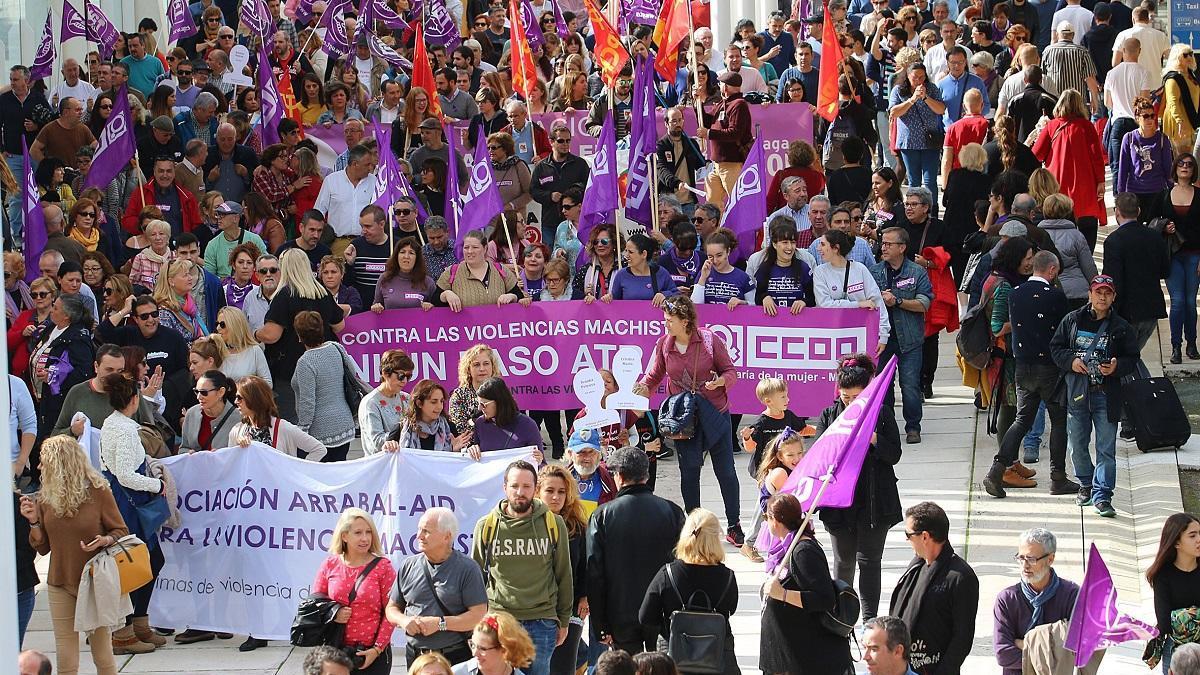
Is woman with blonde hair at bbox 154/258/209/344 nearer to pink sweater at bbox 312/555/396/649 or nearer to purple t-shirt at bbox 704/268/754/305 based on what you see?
purple t-shirt at bbox 704/268/754/305

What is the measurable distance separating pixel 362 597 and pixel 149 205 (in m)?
9.31

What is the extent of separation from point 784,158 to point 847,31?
3434 millimetres

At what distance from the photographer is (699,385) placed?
13.0 metres

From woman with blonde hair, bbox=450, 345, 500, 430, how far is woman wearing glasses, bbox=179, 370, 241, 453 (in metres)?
1.39

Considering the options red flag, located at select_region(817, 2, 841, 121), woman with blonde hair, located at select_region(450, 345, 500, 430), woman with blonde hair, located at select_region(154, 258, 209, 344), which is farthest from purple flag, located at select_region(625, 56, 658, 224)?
woman with blonde hair, located at select_region(450, 345, 500, 430)

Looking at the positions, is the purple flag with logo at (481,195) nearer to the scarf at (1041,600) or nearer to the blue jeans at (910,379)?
the blue jeans at (910,379)

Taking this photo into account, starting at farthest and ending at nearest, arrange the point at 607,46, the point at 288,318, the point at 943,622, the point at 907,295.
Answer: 1. the point at 607,46
2. the point at 907,295
3. the point at 288,318
4. the point at 943,622

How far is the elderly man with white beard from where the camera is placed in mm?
9414

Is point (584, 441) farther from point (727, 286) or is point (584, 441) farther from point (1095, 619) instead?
point (727, 286)

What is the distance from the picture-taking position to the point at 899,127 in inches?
813

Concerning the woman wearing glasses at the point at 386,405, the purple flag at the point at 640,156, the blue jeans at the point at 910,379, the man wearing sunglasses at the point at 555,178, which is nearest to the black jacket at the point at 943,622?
the woman wearing glasses at the point at 386,405

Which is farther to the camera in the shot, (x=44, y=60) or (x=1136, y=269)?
(x=44, y=60)

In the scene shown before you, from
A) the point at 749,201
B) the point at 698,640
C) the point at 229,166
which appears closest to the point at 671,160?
the point at 749,201

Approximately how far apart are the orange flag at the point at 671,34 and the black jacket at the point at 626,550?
10.5 metres
